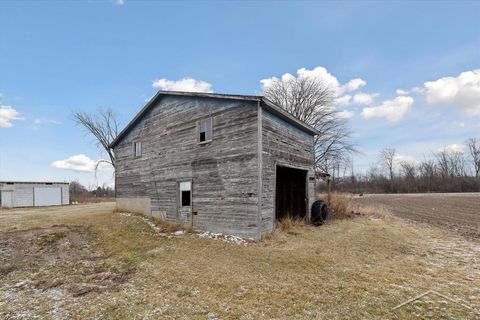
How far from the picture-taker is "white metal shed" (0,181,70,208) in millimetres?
29844

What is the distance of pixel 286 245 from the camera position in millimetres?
9438

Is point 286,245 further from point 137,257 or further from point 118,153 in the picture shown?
point 118,153

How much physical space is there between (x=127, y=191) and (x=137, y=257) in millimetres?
9162

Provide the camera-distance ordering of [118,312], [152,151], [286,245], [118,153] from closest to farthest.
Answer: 1. [118,312]
2. [286,245]
3. [152,151]
4. [118,153]

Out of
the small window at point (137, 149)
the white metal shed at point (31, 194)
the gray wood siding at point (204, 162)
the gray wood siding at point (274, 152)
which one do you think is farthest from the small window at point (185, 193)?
the white metal shed at point (31, 194)

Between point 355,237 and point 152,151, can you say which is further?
point 152,151

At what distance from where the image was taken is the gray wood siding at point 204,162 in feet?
34.4

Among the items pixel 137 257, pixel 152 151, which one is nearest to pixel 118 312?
pixel 137 257

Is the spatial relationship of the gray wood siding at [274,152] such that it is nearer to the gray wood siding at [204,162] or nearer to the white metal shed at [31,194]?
the gray wood siding at [204,162]

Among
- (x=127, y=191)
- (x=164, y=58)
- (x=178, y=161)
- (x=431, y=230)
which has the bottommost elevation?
(x=431, y=230)

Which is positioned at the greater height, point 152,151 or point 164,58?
point 164,58

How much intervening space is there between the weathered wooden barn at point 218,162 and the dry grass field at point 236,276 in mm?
1372

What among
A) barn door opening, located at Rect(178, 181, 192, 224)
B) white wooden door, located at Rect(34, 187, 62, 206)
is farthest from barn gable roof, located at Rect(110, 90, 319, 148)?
white wooden door, located at Rect(34, 187, 62, 206)

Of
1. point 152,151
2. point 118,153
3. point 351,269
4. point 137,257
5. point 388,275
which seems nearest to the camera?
point 388,275
